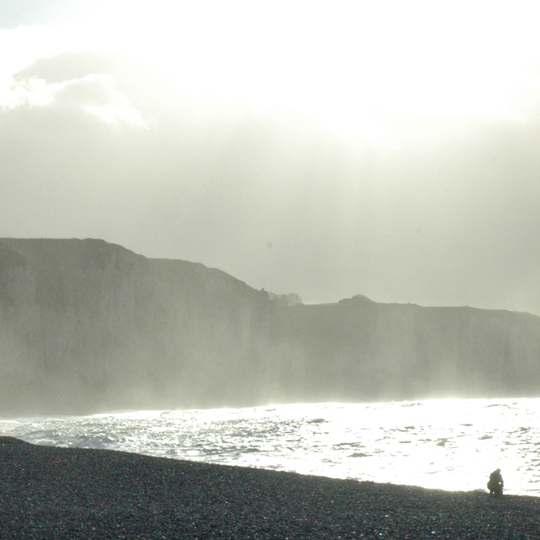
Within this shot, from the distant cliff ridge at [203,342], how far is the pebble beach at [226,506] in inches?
1382

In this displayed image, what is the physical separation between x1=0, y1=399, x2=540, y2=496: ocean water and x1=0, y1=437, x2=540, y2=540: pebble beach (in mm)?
2836

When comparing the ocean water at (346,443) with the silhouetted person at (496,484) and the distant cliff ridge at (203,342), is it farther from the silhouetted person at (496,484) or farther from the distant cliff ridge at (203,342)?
the distant cliff ridge at (203,342)

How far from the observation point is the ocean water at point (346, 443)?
18.6 meters

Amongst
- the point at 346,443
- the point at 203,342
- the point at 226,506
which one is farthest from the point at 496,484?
the point at 203,342

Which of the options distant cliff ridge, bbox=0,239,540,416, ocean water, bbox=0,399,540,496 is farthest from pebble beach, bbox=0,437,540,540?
distant cliff ridge, bbox=0,239,540,416

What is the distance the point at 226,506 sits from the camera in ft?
40.4

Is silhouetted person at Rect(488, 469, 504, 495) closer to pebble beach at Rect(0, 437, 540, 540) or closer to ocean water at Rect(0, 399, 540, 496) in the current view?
pebble beach at Rect(0, 437, 540, 540)

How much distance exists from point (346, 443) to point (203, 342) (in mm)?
39373

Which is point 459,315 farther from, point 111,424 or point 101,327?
point 111,424

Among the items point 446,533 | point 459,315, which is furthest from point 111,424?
point 459,315

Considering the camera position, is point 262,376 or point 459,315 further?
point 459,315

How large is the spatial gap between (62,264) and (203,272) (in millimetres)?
15306

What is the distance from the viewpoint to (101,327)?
57250 mm

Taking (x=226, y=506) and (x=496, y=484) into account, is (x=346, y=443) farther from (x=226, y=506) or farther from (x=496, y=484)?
(x=226, y=506)
